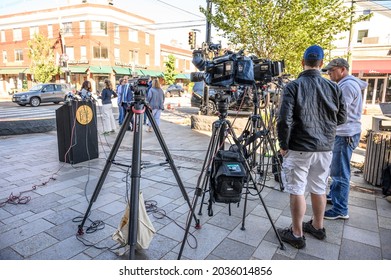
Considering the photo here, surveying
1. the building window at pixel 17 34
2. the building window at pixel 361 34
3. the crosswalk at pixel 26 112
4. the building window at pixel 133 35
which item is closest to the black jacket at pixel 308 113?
the crosswalk at pixel 26 112

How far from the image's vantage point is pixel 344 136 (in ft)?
9.92

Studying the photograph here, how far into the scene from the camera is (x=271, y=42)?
8656 mm

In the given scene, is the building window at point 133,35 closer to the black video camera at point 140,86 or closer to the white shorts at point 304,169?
the black video camera at point 140,86

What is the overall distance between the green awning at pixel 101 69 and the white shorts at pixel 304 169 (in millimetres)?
30753

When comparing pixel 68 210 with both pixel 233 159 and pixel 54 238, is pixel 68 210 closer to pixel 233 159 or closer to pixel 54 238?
pixel 54 238

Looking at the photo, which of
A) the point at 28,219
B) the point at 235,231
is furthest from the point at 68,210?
the point at 235,231

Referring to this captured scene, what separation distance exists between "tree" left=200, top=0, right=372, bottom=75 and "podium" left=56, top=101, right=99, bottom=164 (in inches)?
222

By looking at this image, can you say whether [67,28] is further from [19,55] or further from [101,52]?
[19,55]

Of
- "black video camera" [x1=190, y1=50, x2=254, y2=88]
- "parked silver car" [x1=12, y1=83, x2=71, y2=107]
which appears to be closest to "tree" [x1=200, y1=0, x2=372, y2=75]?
"black video camera" [x1=190, y1=50, x2=254, y2=88]

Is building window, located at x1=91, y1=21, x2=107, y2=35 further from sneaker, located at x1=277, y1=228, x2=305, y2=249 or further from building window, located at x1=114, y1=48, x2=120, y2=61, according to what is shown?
sneaker, located at x1=277, y1=228, x2=305, y2=249

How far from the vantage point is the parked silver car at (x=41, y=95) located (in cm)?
1777

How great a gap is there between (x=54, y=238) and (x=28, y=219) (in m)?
0.63

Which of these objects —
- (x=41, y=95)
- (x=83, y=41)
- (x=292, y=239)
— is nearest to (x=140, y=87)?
(x=292, y=239)

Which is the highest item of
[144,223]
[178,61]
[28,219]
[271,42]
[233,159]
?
[178,61]
